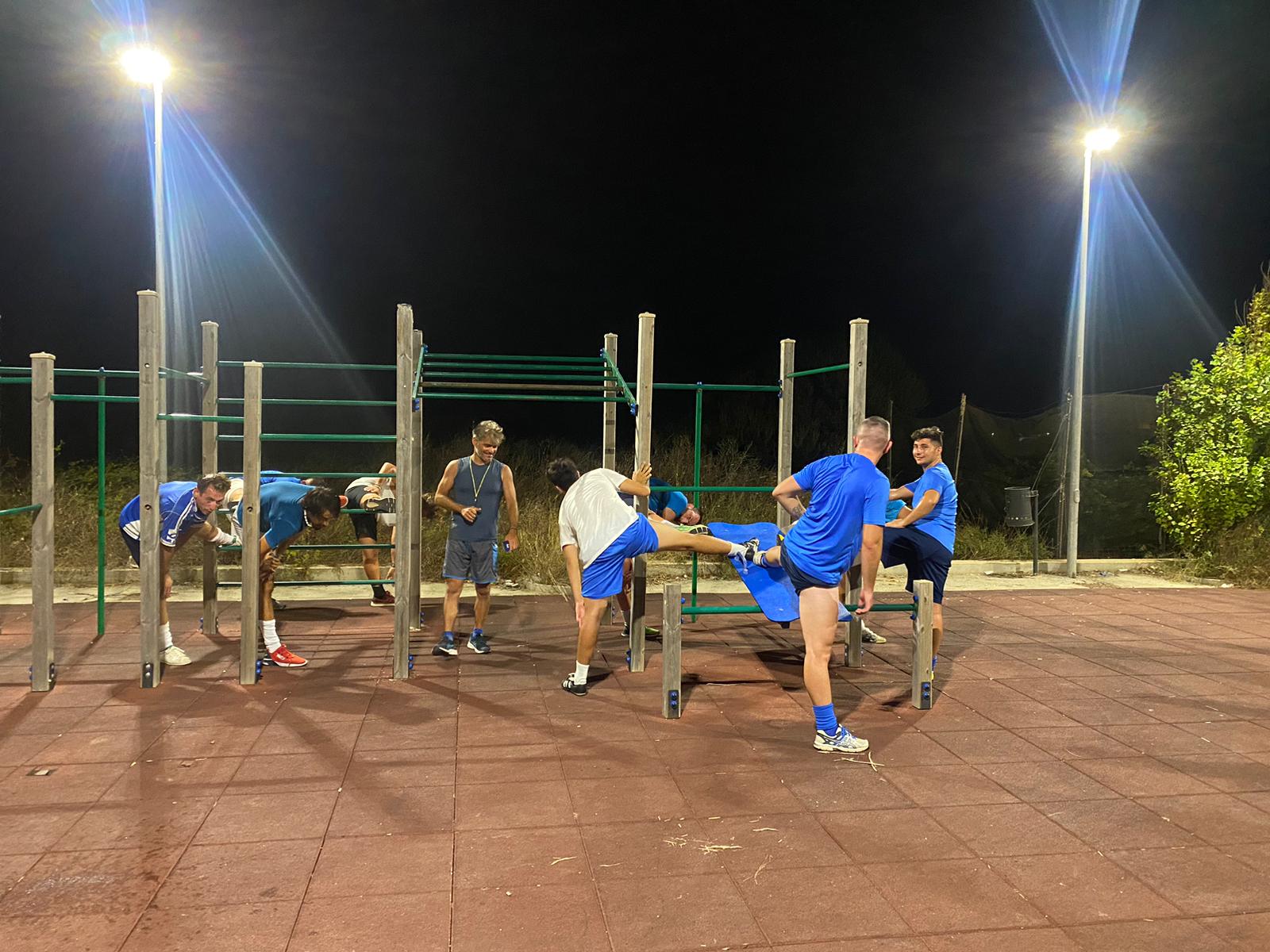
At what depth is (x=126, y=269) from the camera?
679 inches

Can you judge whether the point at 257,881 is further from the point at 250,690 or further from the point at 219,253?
the point at 219,253

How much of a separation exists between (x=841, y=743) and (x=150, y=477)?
4.13 m

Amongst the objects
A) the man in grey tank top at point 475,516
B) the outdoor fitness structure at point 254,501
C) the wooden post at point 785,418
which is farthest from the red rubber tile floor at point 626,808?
the wooden post at point 785,418

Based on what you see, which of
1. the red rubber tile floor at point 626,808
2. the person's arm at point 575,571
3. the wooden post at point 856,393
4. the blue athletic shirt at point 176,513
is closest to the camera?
the red rubber tile floor at point 626,808

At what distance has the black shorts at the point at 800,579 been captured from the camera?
4492mm

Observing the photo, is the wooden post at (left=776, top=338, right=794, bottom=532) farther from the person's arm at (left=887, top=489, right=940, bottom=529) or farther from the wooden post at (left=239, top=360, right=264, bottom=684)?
the wooden post at (left=239, top=360, right=264, bottom=684)

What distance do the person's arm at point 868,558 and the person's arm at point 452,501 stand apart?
2.67m

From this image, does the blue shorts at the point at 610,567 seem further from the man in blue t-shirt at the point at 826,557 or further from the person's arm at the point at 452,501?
the person's arm at the point at 452,501

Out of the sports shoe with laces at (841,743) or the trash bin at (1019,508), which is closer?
the sports shoe with laces at (841,743)

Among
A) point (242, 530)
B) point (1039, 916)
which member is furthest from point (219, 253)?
point (1039, 916)

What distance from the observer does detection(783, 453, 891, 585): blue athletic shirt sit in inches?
176

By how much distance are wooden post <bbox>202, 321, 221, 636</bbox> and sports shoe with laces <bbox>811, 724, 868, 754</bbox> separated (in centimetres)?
460

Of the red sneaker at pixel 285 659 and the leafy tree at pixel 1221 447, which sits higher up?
the leafy tree at pixel 1221 447

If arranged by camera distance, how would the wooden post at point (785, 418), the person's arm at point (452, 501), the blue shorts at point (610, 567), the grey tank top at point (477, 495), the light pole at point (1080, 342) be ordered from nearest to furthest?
the blue shorts at point (610, 567)
the person's arm at point (452, 501)
the grey tank top at point (477, 495)
the wooden post at point (785, 418)
the light pole at point (1080, 342)
